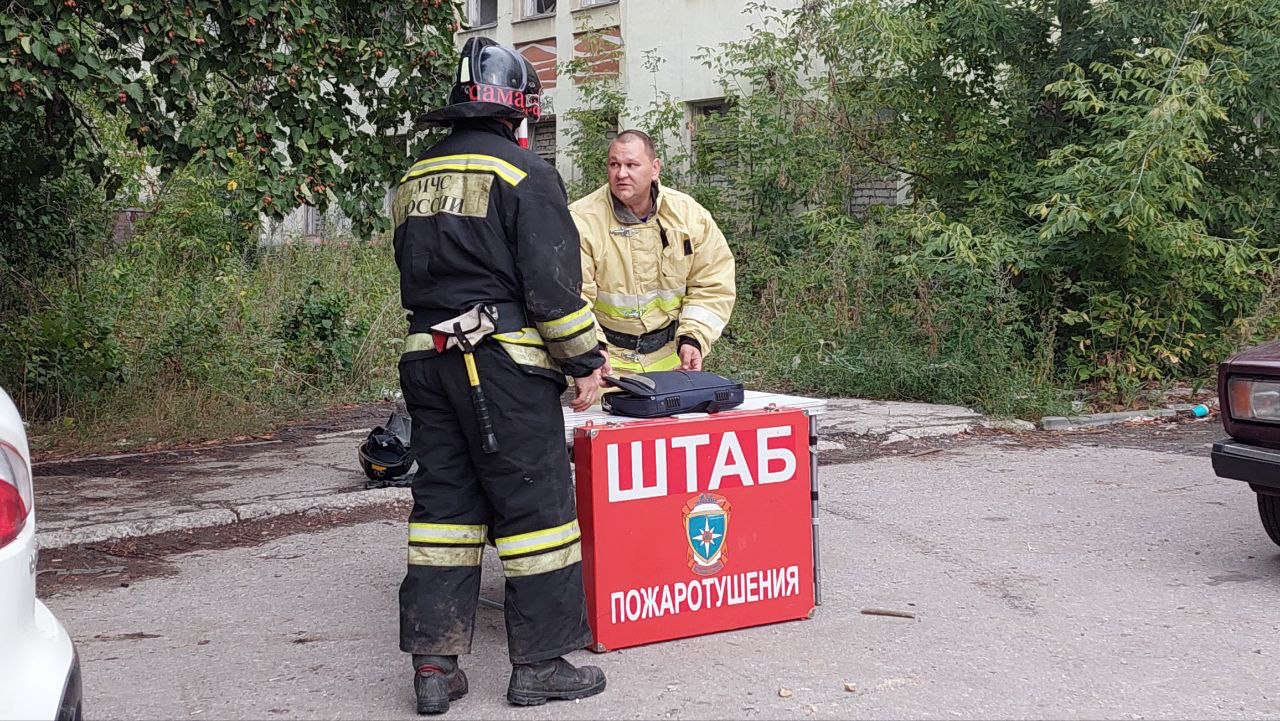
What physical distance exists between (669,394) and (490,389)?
2.98 ft

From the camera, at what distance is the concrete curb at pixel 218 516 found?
6.17m

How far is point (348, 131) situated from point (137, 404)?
154 inches

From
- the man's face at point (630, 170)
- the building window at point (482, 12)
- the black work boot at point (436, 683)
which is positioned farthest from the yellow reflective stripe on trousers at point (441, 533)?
the building window at point (482, 12)

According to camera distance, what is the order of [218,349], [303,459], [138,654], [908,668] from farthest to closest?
[218,349], [303,459], [138,654], [908,668]

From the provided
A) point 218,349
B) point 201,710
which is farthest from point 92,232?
point 201,710

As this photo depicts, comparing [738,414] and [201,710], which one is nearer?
[201,710]

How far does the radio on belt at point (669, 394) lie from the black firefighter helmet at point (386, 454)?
2890 millimetres

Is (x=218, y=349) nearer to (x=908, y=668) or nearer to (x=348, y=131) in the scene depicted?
(x=348, y=131)

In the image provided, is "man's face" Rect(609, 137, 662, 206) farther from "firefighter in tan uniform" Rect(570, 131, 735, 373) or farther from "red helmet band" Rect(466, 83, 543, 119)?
"red helmet band" Rect(466, 83, 543, 119)

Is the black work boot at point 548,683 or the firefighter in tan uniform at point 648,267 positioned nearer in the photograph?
the black work boot at point 548,683

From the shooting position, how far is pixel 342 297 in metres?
11.6

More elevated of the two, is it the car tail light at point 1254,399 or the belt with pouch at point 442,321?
the belt with pouch at point 442,321

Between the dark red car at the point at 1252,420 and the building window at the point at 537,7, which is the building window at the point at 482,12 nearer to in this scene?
the building window at the point at 537,7

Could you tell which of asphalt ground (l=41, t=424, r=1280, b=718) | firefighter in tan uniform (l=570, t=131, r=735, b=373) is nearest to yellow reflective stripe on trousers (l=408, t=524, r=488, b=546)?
asphalt ground (l=41, t=424, r=1280, b=718)
